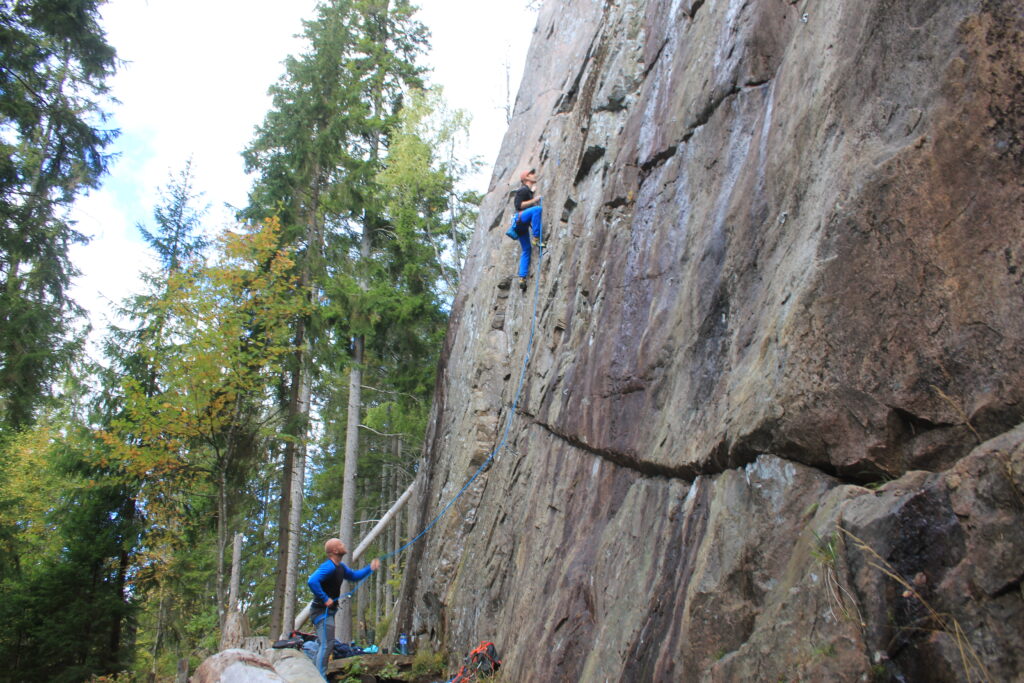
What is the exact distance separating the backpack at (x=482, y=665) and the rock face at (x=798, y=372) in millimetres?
228

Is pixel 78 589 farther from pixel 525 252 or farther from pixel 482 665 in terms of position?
pixel 525 252

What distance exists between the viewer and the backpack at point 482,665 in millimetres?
7566

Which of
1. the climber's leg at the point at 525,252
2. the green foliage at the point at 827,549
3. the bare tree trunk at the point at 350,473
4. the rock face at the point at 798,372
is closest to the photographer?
the rock face at the point at 798,372

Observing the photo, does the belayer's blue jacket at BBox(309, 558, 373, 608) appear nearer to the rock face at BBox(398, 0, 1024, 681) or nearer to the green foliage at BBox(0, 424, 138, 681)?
the rock face at BBox(398, 0, 1024, 681)

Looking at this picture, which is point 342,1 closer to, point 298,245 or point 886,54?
point 298,245

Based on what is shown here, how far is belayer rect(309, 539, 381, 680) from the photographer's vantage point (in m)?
8.92

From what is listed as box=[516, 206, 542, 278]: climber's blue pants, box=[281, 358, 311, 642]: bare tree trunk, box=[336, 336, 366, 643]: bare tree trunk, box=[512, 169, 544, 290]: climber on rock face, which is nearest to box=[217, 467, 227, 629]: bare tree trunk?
box=[281, 358, 311, 642]: bare tree trunk

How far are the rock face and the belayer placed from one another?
2310 mm

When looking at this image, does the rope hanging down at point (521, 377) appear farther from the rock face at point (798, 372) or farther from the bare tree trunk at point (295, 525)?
the bare tree trunk at point (295, 525)

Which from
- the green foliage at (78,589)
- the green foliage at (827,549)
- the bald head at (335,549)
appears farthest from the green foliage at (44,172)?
the green foliage at (827,549)

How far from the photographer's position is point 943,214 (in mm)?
3885

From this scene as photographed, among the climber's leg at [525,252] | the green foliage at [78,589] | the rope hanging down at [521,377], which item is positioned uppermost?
the climber's leg at [525,252]

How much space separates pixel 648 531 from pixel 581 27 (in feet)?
39.4

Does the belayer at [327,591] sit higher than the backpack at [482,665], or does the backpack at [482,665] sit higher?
the belayer at [327,591]
